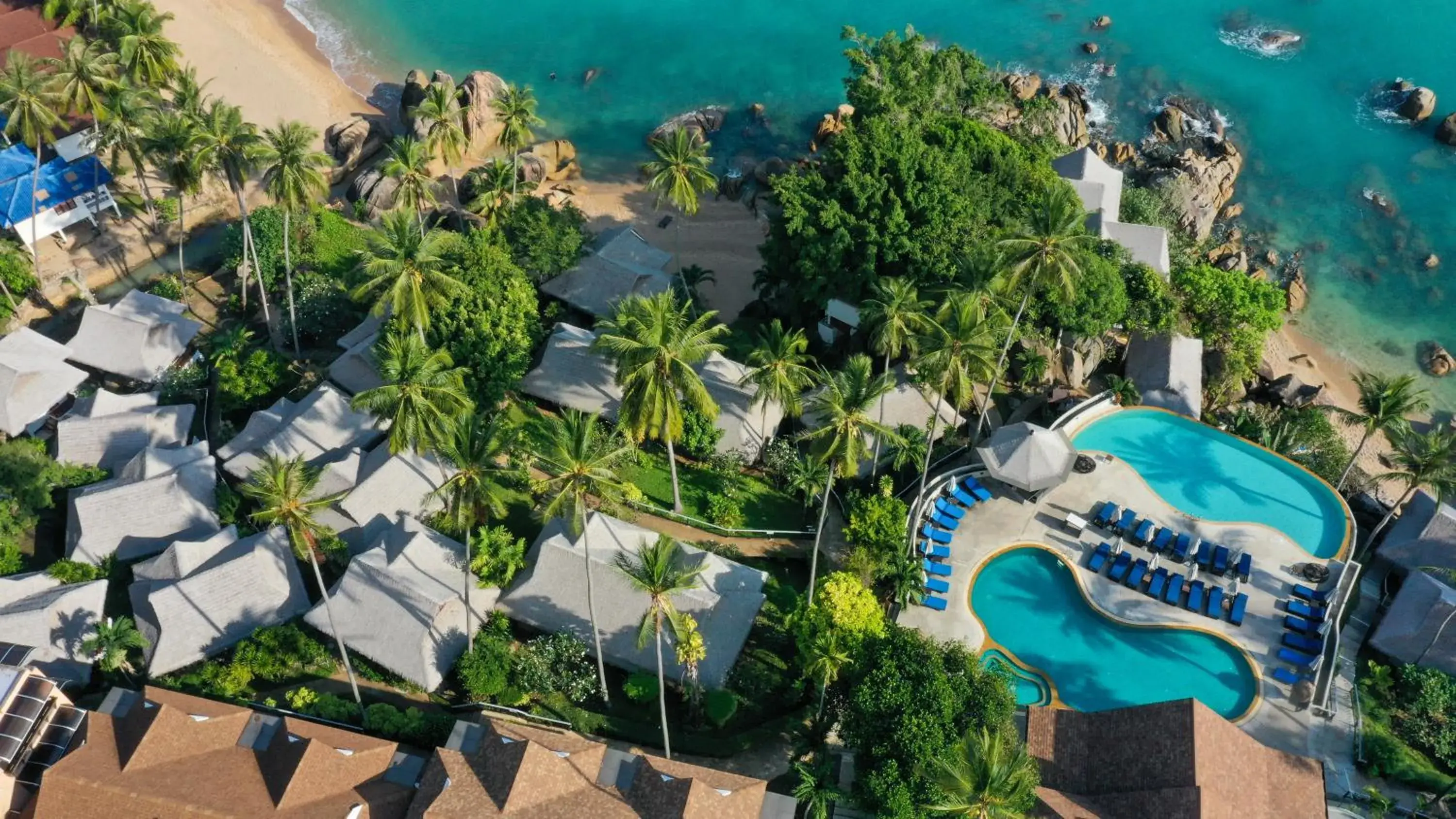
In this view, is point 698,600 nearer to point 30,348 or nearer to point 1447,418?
point 30,348

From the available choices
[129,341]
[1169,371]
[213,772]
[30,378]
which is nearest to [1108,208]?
[1169,371]

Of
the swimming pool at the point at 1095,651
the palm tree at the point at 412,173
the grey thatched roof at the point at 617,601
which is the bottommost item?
the swimming pool at the point at 1095,651

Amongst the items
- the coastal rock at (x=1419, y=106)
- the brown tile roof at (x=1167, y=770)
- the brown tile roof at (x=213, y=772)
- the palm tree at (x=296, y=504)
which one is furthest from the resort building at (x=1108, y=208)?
the brown tile roof at (x=213, y=772)

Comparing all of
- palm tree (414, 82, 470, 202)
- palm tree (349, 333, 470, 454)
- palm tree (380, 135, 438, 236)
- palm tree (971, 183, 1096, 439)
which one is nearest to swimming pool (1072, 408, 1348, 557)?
palm tree (971, 183, 1096, 439)

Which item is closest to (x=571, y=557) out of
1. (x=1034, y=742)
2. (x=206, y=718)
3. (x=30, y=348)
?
(x=206, y=718)

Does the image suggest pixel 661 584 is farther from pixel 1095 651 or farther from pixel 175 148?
pixel 175 148

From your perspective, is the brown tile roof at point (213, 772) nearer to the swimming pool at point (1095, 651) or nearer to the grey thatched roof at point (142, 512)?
the grey thatched roof at point (142, 512)

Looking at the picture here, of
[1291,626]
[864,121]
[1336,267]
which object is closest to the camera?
[1291,626]
